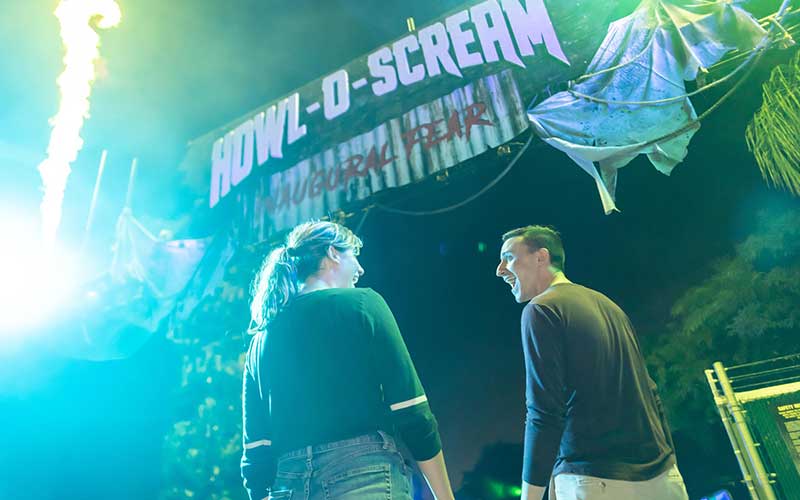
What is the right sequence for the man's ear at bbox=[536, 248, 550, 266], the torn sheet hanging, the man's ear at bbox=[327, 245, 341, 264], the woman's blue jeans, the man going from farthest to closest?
the torn sheet hanging, the man's ear at bbox=[536, 248, 550, 266], the man's ear at bbox=[327, 245, 341, 264], the man, the woman's blue jeans

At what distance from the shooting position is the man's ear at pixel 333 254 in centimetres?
218

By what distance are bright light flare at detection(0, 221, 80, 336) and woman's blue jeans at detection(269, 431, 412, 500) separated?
7.70 metres

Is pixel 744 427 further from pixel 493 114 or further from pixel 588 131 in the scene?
pixel 493 114

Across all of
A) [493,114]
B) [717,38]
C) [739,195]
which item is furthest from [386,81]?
[739,195]

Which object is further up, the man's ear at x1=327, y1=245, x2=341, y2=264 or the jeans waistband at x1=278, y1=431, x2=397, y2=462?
the man's ear at x1=327, y1=245, x2=341, y2=264

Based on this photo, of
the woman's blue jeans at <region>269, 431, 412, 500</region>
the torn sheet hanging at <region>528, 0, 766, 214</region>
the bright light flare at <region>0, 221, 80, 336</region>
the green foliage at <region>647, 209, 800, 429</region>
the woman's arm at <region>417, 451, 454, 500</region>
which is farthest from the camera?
the bright light flare at <region>0, 221, 80, 336</region>

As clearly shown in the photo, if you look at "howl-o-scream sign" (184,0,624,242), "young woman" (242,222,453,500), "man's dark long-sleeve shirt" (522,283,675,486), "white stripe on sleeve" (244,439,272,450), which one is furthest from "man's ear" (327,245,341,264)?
"howl-o-scream sign" (184,0,624,242)

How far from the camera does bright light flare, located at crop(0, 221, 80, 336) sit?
7.71 m

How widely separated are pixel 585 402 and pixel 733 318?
15.7 feet

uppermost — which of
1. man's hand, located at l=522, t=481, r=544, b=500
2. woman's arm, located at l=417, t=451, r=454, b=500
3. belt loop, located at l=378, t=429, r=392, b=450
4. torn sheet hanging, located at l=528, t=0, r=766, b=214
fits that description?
torn sheet hanging, located at l=528, t=0, r=766, b=214

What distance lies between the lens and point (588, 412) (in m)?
1.95

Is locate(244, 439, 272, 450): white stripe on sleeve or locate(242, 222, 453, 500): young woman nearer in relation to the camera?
locate(242, 222, 453, 500): young woman

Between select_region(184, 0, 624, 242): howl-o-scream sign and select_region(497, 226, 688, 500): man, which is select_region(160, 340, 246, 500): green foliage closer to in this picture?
select_region(184, 0, 624, 242): howl-o-scream sign

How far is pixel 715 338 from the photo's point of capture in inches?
221
